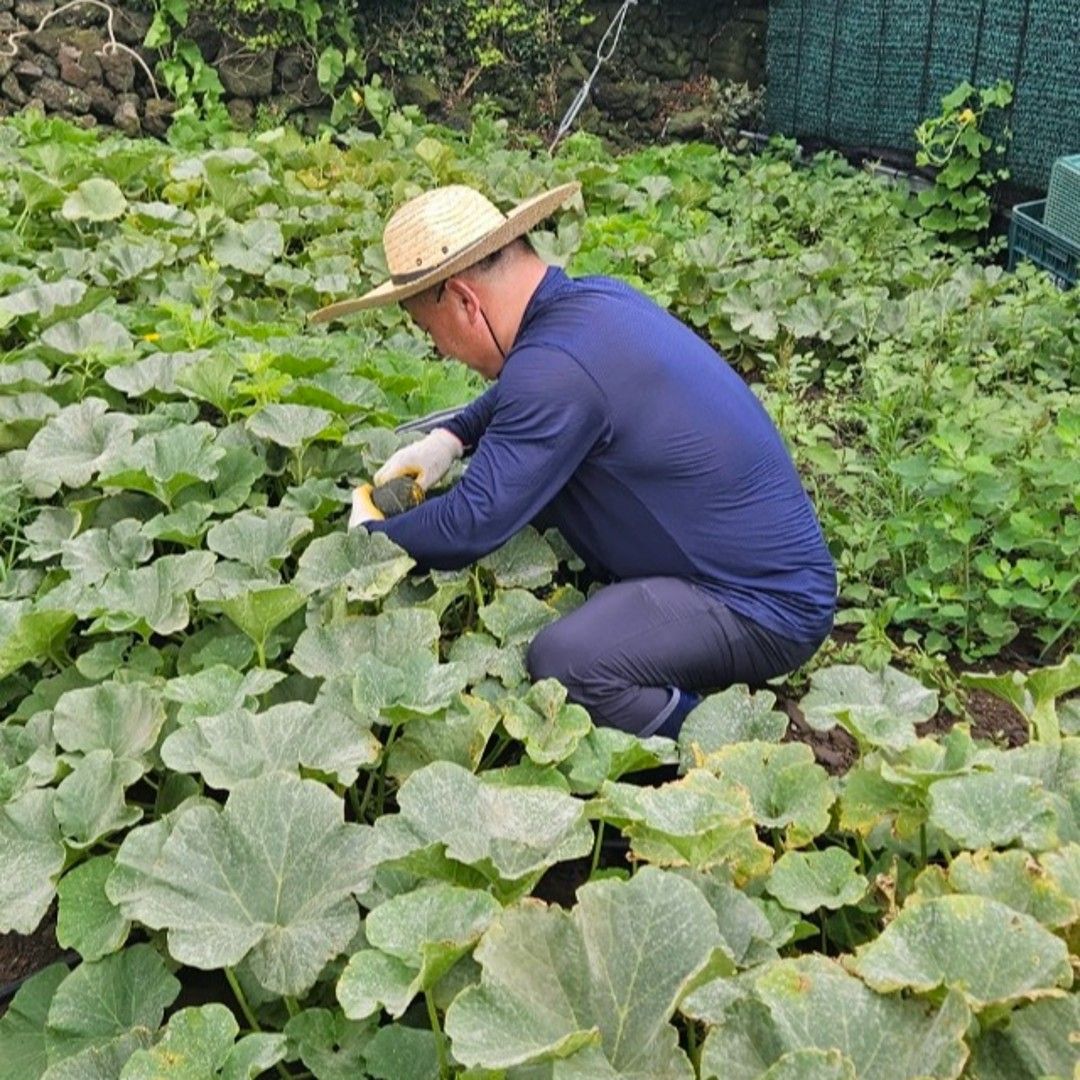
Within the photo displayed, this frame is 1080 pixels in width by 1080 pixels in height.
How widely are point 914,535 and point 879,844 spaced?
4.72ft

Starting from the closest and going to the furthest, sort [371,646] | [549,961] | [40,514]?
1. [549,961]
2. [371,646]
3. [40,514]

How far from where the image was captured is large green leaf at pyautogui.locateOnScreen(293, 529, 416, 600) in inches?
101

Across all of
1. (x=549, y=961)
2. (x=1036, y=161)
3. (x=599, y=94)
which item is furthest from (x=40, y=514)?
(x=599, y=94)

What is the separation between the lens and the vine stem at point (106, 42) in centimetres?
797

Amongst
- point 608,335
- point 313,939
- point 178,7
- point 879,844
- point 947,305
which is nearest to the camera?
point 313,939

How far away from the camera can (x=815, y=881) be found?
1.77 meters

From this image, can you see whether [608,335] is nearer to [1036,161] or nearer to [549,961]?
[549,961]

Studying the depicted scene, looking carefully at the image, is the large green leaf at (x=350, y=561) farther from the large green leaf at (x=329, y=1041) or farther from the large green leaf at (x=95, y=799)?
the large green leaf at (x=329, y=1041)

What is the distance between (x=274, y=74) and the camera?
27.7 feet

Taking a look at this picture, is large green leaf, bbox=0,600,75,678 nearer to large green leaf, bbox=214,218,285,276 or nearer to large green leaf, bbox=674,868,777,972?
large green leaf, bbox=674,868,777,972

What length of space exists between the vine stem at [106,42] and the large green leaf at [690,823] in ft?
25.5

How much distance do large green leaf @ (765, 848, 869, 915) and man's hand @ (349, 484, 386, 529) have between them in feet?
4.28

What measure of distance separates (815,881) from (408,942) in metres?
0.59

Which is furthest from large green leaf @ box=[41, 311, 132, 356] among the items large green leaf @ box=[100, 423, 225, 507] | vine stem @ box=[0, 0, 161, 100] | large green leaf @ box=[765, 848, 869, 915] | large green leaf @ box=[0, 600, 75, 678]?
vine stem @ box=[0, 0, 161, 100]
